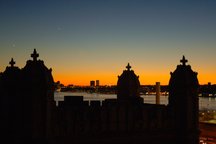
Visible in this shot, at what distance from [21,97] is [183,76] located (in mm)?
7549

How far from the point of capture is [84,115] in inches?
509

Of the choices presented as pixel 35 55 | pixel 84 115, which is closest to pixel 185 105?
pixel 84 115

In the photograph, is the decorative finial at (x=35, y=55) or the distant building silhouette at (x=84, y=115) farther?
the decorative finial at (x=35, y=55)

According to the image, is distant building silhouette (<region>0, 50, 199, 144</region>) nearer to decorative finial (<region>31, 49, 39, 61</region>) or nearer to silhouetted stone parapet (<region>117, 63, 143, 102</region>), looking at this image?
decorative finial (<region>31, 49, 39, 61</region>)

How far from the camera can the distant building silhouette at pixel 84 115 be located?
1156 centimetres

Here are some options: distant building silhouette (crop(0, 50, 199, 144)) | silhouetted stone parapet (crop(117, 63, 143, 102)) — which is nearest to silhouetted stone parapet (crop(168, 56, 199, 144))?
distant building silhouette (crop(0, 50, 199, 144))

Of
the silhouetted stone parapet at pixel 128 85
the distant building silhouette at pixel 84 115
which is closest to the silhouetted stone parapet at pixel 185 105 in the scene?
the distant building silhouette at pixel 84 115

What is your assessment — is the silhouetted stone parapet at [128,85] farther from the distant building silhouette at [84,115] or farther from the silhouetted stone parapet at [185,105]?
the silhouetted stone parapet at [185,105]

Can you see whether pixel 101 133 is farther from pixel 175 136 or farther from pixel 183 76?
pixel 183 76

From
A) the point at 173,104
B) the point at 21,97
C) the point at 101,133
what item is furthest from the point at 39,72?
the point at 173,104

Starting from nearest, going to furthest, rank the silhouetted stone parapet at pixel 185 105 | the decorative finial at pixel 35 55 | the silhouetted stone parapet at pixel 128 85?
the decorative finial at pixel 35 55, the silhouetted stone parapet at pixel 185 105, the silhouetted stone parapet at pixel 128 85

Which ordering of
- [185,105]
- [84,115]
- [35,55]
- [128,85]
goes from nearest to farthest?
[35,55]
[84,115]
[185,105]
[128,85]

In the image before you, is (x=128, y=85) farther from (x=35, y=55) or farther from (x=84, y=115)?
Result: (x=35, y=55)

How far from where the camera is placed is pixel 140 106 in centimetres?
1443
